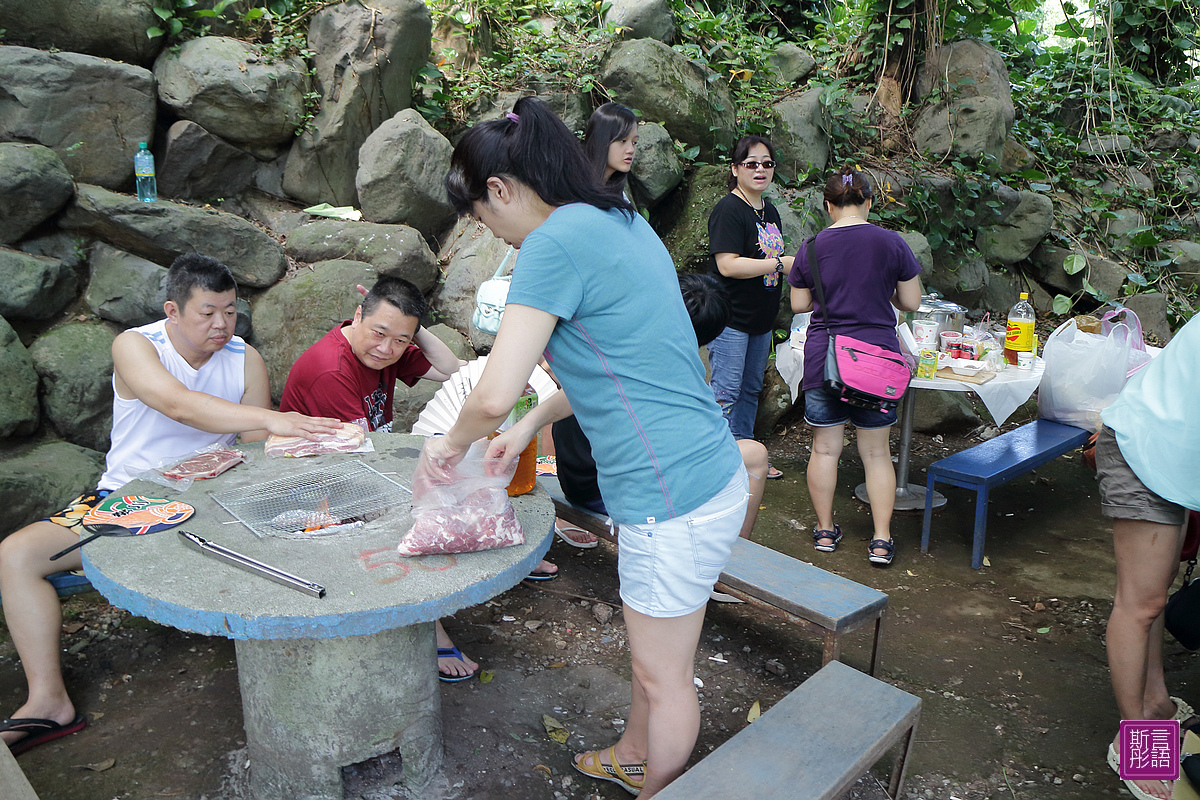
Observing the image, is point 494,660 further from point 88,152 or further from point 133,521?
point 88,152

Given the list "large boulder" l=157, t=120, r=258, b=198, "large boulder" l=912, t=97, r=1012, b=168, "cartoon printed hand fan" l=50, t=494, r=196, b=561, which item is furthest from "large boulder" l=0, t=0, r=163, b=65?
"large boulder" l=912, t=97, r=1012, b=168

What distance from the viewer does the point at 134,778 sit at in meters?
2.45

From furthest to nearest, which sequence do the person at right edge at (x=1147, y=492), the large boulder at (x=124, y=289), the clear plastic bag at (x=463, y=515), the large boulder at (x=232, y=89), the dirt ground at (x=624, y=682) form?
the large boulder at (x=232, y=89), the large boulder at (x=124, y=289), the dirt ground at (x=624, y=682), the person at right edge at (x=1147, y=492), the clear plastic bag at (x=463, y=515)

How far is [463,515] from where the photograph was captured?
80.0 inches

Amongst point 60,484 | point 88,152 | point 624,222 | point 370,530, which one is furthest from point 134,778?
point 88,152

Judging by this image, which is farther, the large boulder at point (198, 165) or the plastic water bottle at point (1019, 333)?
the large boulder at point (198, 165)

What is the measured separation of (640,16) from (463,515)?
20.6 feet

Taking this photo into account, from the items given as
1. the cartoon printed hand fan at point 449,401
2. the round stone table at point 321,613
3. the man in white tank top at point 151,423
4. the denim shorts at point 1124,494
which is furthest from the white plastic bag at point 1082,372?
the man in white tank top at point 151,423

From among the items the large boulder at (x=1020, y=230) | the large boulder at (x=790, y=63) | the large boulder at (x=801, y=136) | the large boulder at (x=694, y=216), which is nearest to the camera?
the large boulder at (x=694, y=216)

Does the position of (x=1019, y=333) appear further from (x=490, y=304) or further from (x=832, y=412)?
(x=490, y=304)

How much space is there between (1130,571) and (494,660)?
6.91ft

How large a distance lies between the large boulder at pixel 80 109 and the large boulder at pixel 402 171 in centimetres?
131
